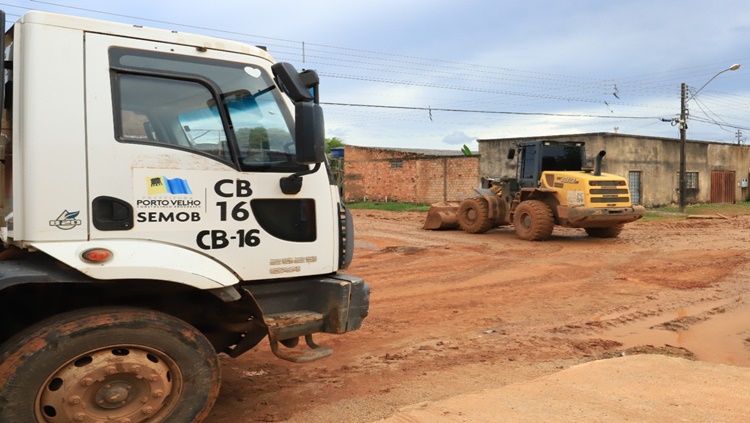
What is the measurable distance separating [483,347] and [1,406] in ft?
14.5

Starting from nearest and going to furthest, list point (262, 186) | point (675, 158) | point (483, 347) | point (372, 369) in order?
point (262, 186)
point (372, 369)
point (483, 347)
point (675, 158)

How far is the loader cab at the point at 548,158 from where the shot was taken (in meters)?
15.4

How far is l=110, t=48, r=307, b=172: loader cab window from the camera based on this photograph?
12.2 ft

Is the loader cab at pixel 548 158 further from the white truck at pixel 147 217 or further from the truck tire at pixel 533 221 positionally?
the white truck at pixel 147 217

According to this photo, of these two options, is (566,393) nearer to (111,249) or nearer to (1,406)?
(111,249)

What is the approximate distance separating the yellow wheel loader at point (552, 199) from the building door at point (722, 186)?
70.0ft

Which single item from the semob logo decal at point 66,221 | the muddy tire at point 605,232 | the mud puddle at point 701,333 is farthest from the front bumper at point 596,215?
the semob logo decal at point 66,221

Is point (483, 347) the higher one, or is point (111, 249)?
point (111, 249)

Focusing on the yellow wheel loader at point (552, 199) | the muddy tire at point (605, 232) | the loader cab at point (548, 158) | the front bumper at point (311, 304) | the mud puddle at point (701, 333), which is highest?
the loader cab at point (548, 158)

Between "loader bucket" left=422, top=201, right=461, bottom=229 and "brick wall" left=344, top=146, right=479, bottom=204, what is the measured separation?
32.1ft

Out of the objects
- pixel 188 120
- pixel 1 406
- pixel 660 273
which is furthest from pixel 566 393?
pixel 660 273

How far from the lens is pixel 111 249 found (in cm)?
352

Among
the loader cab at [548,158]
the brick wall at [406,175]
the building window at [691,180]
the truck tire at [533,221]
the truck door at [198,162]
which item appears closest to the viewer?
the truck door at [198,162]

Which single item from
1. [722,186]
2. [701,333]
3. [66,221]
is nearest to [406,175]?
[722,186]
